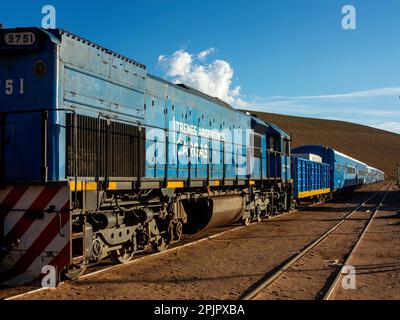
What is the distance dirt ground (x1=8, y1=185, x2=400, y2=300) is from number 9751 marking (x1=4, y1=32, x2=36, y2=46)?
369 centimetres

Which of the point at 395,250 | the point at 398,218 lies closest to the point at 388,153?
the point at 398,218

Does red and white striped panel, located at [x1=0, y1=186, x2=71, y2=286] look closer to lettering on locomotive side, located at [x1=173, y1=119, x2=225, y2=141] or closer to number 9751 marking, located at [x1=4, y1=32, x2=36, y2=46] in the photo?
number 9751 marking, located at [x1=4, y1=32, x2=36, y2=46]

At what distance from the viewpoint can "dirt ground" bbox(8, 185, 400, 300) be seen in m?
6.39

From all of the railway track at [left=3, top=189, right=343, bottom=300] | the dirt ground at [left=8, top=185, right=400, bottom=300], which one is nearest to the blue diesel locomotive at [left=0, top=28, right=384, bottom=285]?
the railway track at [left=3, top=189, right=343, bottom=300]

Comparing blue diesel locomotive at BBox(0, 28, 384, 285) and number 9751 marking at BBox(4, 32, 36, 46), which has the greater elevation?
number 9751 marking at BBox(4, 32, 36, 46)

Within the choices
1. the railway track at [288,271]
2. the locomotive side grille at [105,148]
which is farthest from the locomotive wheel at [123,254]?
the railway track at [288,271]

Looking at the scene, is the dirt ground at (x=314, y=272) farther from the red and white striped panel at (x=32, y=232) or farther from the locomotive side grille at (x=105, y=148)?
the locomotive side grille at (x=105, y=148)

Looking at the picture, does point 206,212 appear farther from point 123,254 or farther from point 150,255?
point 123,254

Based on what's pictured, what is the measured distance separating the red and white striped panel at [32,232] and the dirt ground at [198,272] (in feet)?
1.54

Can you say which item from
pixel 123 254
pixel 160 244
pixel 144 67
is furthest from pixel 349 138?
pixel 123 254

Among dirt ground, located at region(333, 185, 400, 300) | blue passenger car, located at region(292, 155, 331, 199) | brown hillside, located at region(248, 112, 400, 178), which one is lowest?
dirt ground, located at region(333, 185, 400, 300)

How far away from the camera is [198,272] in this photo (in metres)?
7.87

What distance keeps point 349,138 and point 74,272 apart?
129 metres
